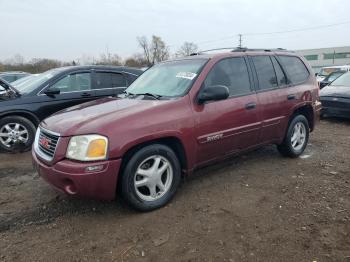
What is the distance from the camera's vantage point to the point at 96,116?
3705 mm

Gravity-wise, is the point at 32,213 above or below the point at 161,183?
below

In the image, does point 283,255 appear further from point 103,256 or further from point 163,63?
point 163,63

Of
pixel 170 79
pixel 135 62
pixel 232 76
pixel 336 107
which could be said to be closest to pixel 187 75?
pixel 170 79

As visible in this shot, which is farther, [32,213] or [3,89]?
[3,89]

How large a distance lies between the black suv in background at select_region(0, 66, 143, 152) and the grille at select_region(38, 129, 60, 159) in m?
2.74

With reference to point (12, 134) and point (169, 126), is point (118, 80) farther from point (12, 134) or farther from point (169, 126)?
point (169, 126)

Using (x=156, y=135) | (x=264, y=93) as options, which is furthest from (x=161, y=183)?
(x=264, y=93)

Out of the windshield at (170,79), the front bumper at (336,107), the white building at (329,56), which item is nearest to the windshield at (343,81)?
the front bumper at (336,107)

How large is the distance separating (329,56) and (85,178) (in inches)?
3476

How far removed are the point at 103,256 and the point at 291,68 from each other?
4.25 meters

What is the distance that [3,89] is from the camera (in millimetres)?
6434

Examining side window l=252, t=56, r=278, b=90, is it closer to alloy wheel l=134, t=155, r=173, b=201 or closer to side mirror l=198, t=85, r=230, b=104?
side mirror l=198, t=85, r=230, b=104

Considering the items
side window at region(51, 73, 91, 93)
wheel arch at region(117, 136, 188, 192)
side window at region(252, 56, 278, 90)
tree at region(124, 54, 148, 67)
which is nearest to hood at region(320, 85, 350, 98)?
side window at region(252, 56, 278, 90)

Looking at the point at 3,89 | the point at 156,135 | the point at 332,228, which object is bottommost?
the point at 332,228
